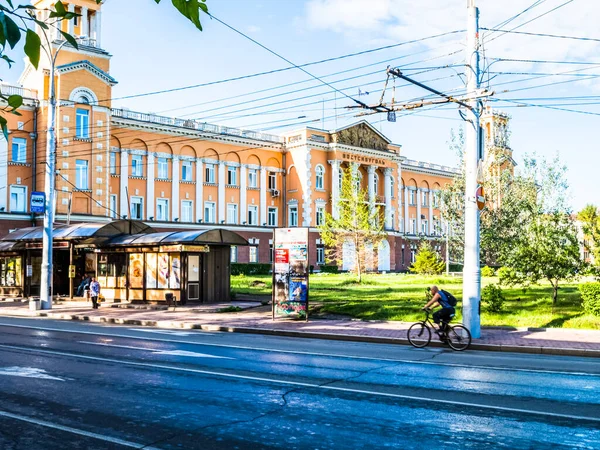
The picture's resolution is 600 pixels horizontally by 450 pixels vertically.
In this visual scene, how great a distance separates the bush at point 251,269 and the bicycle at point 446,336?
38.9 meters

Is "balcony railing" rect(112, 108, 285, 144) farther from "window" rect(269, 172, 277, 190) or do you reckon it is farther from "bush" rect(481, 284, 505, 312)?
"bush" rect(481, 284, 505, 312)

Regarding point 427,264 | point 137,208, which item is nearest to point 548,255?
point 427,264

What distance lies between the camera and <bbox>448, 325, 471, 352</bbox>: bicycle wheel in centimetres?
1647

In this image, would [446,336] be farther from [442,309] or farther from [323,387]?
[323,387]

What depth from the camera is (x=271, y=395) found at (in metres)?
9.46

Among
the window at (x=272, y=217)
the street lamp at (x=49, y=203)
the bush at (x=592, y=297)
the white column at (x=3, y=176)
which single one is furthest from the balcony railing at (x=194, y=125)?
the bush at (x=592, y=297)

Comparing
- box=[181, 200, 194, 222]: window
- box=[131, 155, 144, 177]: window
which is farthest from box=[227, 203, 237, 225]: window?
box=[131, 155, 144, 177]: window

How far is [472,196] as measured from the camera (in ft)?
59.1

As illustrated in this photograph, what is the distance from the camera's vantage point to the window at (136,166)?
56938 millimetres

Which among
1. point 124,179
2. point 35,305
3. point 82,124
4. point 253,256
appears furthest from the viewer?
point 253,256

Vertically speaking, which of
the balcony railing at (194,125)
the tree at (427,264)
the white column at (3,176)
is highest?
the balcony railing at (194,125)

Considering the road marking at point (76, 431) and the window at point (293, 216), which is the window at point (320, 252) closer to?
the window at point (293, 216)

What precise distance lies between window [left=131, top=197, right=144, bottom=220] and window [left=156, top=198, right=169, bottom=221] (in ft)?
5.27

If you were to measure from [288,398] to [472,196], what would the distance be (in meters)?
10.6
